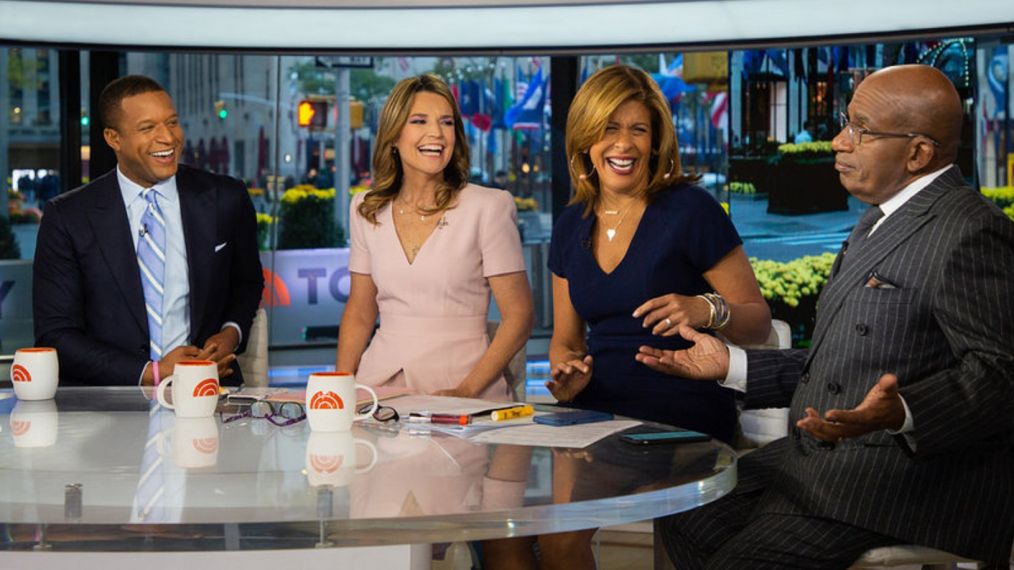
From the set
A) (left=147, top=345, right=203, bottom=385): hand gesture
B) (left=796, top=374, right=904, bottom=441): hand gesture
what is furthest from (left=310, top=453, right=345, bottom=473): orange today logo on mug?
(left=147, top=345, right=203, bottom=385): hand gesture

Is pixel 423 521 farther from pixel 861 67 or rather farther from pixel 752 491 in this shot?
pixel 861 67

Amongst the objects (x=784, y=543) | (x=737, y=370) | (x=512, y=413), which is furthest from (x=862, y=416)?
(x=512, y=413)

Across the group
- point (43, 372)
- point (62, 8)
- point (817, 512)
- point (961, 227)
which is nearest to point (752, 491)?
point (817, 512)

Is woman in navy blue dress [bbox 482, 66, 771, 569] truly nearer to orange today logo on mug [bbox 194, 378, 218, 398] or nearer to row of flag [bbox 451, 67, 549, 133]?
orange today logo on mug [bbox 194, 378, 218, 398]

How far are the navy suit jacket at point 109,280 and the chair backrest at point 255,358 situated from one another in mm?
34

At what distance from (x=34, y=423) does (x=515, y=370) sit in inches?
55.9

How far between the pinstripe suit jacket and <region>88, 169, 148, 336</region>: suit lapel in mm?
1955

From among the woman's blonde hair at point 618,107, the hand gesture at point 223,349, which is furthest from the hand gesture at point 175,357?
the woman's blonde hair at point 618,107

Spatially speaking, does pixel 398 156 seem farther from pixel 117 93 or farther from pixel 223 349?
pixel 117 93

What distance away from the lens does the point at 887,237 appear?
2.55 m

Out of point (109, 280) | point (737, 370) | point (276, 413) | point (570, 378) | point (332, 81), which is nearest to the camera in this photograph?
point (276, 413)

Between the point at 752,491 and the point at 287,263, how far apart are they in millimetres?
4781

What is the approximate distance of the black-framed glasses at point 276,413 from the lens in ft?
8.71

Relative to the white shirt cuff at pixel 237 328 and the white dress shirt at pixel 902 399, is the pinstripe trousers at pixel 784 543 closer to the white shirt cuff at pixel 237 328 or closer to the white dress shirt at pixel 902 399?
the white dress shirt at pixel 902 399
